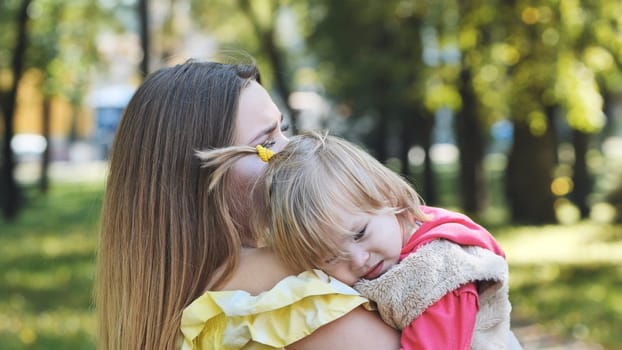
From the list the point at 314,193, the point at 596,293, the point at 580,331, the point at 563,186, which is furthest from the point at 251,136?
the point at 563,186

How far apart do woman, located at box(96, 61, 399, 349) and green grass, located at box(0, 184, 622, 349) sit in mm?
937

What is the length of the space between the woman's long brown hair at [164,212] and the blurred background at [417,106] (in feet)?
1.19

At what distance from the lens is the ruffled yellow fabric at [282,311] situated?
2164 millimetres

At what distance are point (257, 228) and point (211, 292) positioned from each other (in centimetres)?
19

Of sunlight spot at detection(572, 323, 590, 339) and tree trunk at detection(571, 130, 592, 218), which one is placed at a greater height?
sunlight spot at detection(572, 323, 590, 339)

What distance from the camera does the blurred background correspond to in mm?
9758

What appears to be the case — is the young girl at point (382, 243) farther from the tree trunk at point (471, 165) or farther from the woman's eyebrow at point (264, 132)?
the tree trunk at point (471, 165)

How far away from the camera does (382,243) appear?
2262 millimetres

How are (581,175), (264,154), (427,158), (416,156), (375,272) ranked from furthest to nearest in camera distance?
1. (416,156)
2. (427,158)
3. (581,175)
4. (264,154)
5. (375,272)

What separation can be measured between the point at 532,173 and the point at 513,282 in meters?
7.63

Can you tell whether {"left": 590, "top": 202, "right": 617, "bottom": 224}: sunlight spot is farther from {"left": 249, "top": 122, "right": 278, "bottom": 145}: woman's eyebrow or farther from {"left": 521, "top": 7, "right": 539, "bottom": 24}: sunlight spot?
{"left": 249, "top": 122, "right": 278, "bottom": 145}: woman's eyebrow

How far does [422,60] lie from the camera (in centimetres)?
1689

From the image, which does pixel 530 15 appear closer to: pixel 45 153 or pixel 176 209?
pixel 176 209

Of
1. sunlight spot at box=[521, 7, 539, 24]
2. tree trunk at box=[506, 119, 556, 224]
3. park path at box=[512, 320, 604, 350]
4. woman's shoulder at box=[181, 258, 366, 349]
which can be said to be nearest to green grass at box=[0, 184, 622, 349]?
park path at box=[512, 320, 604, 350]
